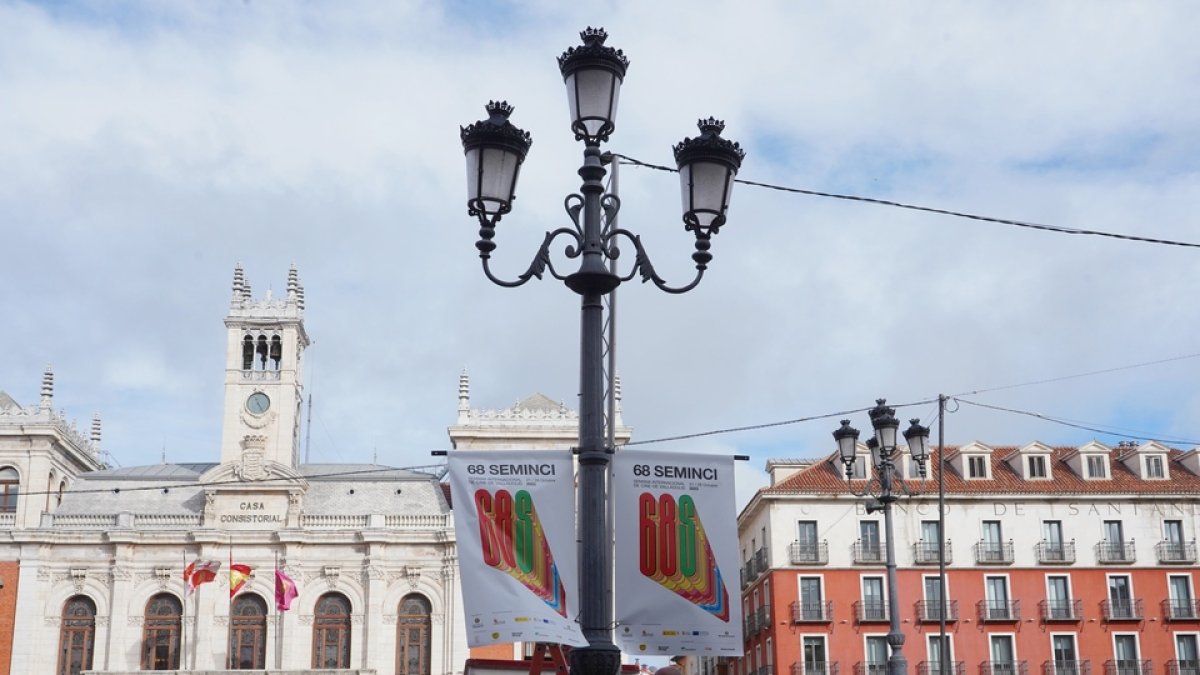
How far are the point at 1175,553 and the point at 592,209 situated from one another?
44.7 m

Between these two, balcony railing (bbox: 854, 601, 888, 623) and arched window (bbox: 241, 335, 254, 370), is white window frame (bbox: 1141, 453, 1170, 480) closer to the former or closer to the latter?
balcony railing (bbox: 854, 601, 888, 623)

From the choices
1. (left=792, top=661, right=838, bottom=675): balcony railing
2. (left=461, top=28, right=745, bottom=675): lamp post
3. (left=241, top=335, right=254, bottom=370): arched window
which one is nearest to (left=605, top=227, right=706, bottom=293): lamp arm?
(left=461, top=28, right=745, bottom=675): lamp post

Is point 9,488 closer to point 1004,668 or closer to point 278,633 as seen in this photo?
point 278,633

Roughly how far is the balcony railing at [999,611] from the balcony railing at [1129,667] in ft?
10.7

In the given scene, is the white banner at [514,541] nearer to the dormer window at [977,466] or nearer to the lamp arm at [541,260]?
the lamp arm at [541,260]

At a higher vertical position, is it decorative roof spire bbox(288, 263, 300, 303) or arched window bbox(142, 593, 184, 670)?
decorative roof spire bbox(288, 263, 300, 303)

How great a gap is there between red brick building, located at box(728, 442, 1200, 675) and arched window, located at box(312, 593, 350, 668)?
15.5 metres

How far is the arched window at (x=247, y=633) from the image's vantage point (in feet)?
176

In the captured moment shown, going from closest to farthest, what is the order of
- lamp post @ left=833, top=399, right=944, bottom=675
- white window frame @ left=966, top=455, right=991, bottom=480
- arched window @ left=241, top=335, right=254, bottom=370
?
lamp post @ left=833, top=399, right=944, bottom=675, white window frame @ left=966, top=455, right=991, bottom=480, arched window @ left=241, top=335, right=254, bottom=370

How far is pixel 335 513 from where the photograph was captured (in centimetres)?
5588

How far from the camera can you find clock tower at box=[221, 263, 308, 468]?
5809cm

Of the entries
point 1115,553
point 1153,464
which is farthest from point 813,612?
point 1153,464

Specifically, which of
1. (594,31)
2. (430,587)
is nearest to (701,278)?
(594,31)

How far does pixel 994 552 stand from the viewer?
4991 cm
